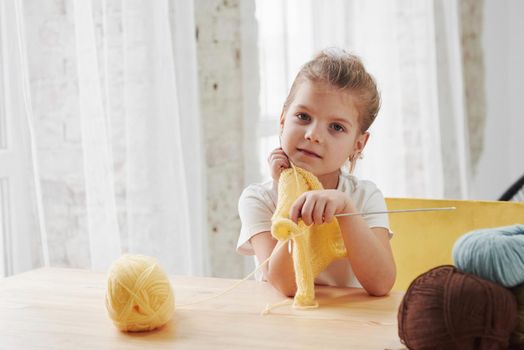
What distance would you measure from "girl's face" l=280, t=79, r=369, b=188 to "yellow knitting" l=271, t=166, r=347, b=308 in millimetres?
55

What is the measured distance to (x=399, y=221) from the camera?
1783 mm

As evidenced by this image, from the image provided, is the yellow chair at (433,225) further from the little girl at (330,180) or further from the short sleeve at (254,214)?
the short sleeve at (254,214)

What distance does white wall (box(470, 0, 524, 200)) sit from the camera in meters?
4.65

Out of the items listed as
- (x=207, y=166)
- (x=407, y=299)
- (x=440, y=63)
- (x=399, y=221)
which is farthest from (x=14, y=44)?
(x=440, y=63)

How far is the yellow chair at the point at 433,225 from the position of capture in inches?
65.3

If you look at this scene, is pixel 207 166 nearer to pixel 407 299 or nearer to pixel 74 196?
pixel 74 196

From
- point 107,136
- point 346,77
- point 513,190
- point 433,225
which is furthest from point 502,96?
point 346,77

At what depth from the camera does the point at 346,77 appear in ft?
4.76

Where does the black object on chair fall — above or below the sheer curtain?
below

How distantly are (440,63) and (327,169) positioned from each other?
2638mm

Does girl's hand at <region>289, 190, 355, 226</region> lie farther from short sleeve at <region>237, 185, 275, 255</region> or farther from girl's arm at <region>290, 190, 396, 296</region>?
short sleeve at <region>237, 185, 275, 255</region>

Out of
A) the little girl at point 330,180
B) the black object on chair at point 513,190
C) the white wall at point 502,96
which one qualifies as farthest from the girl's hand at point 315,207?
the white wall at point 502,96

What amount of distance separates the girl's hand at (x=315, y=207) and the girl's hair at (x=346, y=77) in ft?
0.89

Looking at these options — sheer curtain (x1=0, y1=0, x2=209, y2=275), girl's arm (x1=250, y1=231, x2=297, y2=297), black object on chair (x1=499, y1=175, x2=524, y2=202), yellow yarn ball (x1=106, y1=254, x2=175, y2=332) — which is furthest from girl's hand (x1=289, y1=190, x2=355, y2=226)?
black object on chair (x1=499, y1=175, x2=524, y2=202)
